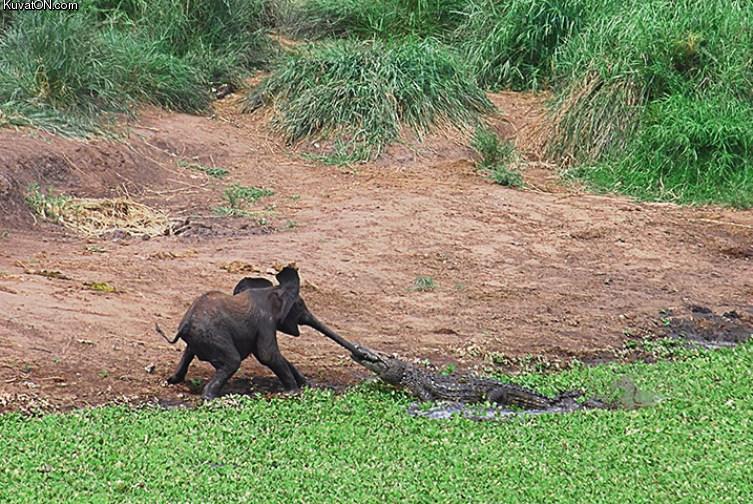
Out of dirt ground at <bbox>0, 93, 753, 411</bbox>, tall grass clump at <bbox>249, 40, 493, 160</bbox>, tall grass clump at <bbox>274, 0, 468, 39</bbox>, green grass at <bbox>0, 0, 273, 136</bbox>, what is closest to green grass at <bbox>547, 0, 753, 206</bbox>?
dirt ground at <bbox>0, 93, 753, 411</bbox>

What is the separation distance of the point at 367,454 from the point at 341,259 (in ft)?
12.1

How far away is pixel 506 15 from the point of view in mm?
15500

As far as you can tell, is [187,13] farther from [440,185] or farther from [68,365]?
[68,365]

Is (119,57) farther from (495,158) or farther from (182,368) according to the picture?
(182,368)

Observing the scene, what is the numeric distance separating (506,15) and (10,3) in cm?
575

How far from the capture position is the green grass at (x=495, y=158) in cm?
1212

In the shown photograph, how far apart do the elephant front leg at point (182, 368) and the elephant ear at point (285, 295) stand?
475 mm

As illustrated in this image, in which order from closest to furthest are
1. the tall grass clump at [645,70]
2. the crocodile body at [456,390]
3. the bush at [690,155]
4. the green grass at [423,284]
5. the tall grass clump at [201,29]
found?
1. the crocodile body at [456,390]
2. the green grass at [423,284]
3. the bush at [690,155]
4. the tall grass clump at [645,70]
5. the tall grass clump at [201,29]

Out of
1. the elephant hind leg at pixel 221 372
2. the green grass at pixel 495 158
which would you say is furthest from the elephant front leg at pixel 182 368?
the green grass at pixel 495 158

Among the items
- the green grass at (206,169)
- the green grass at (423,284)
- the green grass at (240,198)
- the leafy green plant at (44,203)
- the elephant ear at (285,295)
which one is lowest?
the green grass at (206,169)

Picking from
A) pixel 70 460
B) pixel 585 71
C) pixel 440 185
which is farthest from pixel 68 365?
pixel 585 71

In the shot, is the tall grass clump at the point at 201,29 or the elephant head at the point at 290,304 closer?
the elephant head at the point at 290,304

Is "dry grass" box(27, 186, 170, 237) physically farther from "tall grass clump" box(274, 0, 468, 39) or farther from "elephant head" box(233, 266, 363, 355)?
"tall grass clump" box(274, 0, 468, 39)

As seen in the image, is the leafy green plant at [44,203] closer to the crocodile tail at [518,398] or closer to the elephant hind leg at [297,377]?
the elephant hind leg at [297,377]
